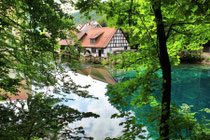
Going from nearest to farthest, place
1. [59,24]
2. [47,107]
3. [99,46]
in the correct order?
[59,24]
[47,107]
[99,46]

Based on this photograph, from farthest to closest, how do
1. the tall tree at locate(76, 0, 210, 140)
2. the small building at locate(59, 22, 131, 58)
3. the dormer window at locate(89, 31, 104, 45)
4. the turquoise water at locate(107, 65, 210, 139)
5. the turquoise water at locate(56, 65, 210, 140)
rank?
the dormer window at locate(89, 31, 104, 45)
the small building at locate(59, 22, 131, 58)
the turquoise water at locate(107, 65, 210, 139)
the turquoise water at locate(56, 65, 210, 140)
the tall tree at locate(76, 0, 210, 140)

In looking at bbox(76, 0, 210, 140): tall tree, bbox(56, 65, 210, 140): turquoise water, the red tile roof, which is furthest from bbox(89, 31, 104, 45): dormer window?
bbox(76, 0, 210, 140): tall tree

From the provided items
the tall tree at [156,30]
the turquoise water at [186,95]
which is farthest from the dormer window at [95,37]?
the tall tree at [156,30]

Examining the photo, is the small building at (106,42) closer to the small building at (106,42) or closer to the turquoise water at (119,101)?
the small building at (106,42)

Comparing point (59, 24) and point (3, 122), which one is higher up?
point (59, 24)

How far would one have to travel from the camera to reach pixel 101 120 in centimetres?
917

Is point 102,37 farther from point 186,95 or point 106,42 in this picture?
point 186,95

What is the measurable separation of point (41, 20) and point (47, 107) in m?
1.50

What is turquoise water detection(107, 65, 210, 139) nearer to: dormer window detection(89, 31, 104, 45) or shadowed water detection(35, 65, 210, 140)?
shadowed water detection(35, 65, 210, 140)

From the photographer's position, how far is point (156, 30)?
2730 mm

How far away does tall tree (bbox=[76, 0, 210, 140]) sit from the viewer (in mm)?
2381

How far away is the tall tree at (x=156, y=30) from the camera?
238 cm

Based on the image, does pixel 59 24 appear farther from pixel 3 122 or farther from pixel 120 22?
pixel 3 122

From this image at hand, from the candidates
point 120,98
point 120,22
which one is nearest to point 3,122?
point 120,98
